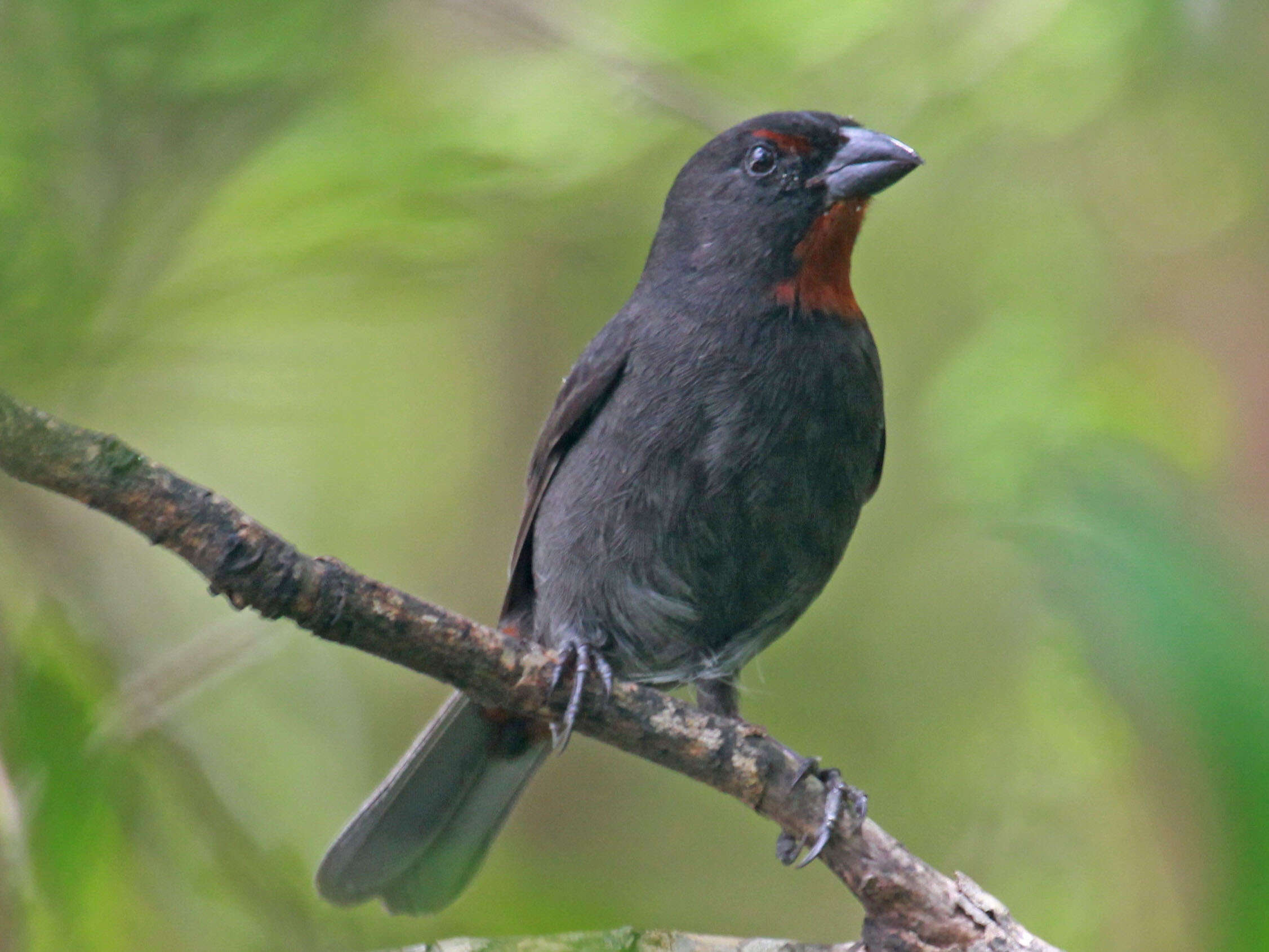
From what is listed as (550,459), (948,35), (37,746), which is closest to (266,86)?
(550,459)

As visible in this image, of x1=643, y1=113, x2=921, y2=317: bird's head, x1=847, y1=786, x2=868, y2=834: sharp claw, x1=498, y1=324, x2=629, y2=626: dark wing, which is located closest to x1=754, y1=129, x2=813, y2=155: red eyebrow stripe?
x1=643, y1=113, x2=921, y2=317: bird's head

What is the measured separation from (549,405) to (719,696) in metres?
2.25

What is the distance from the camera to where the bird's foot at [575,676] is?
2.67 meters

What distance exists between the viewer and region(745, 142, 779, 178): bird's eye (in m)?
3.46

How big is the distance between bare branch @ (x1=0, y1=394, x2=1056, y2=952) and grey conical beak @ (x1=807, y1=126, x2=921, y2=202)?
144cm

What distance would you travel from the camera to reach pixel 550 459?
11.5ft

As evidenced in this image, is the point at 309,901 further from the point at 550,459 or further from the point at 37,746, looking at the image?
the point at 550,459

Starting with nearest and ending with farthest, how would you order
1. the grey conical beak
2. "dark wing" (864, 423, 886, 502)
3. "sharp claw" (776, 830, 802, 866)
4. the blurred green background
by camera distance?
1. the blurred green background
2. "sharp claw" (776, 830, 802, 866)
3. the grey conical beak
4. "dark wing" (864, 423, 886, 502)

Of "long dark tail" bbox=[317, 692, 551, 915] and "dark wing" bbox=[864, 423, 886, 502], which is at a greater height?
"dark wing" bbox=[864, 423, 886, 502]

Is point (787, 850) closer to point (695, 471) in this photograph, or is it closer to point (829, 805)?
point (829, 805)

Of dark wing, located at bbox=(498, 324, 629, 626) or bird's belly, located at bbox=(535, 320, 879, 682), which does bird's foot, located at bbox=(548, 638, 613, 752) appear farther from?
dark wing, located at bbox=(498, 324, 629, 626)

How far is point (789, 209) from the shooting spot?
3.39 m

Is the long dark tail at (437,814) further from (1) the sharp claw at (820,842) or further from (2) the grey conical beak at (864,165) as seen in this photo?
(2) the grey conical beak at (864,165)

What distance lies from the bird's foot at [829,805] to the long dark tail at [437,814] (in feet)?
3.11
